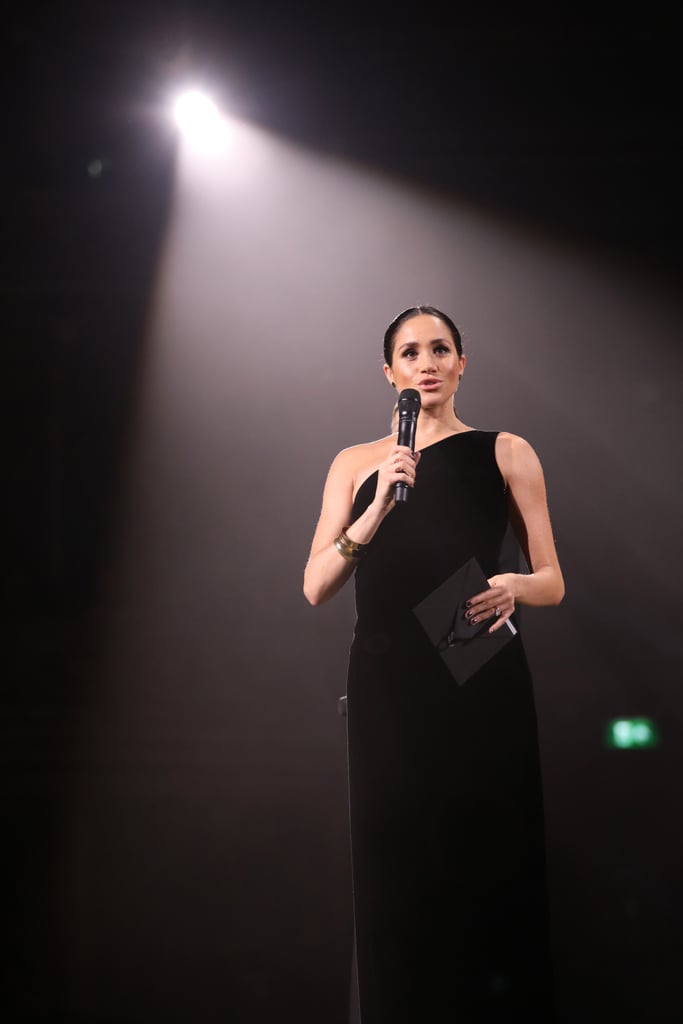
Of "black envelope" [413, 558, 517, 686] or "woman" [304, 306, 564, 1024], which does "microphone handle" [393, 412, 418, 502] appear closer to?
"woman" [304, 306, 564, 1024]

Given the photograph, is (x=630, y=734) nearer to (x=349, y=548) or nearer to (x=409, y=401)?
(x=349, y=548)

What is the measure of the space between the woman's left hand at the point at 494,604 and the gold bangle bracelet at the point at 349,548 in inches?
11.3

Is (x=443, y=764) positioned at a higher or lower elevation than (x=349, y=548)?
lower

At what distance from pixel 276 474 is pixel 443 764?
1242mm

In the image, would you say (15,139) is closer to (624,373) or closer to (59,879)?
(624,373)

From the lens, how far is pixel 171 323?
2.79m

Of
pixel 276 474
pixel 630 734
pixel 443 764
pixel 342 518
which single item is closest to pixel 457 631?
pixel 443 764

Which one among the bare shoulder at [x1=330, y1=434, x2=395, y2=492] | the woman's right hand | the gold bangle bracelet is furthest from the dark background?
the woman's right hand

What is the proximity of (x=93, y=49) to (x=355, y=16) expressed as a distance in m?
0.97

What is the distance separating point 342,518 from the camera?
6.24 ft

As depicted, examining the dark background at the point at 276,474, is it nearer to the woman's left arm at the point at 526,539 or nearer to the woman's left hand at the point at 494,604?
the woman's left arm at the point at 526,539

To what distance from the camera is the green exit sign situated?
2.26 m

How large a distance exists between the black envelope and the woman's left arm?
0.09 ft

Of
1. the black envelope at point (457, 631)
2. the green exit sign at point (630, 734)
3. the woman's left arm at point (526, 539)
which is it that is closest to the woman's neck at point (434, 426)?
the woman's left arm at point (526, 539)
